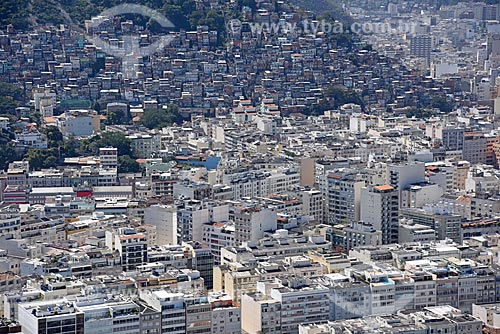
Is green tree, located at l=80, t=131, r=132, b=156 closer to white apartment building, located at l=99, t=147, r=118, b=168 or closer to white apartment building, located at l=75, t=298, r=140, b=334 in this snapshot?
white apartment building, located at l=99, t=147, r=118, b=168

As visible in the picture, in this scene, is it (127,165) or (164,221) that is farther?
(127,165)

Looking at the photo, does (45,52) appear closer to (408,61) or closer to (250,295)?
(408,61)

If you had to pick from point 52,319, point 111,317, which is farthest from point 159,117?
point 52,319

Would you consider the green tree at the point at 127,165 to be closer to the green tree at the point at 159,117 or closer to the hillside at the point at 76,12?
the green tree at the point at 159,117

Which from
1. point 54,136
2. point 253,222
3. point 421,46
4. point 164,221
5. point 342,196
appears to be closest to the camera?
point 253,222

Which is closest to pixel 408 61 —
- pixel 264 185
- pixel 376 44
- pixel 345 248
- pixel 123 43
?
pixel 376 44

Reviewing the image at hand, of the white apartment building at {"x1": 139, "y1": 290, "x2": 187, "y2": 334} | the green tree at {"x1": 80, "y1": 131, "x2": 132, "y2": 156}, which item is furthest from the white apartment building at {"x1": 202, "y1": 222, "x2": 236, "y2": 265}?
the green tree at {"x1": 80, "y1": 131, "x2": 132, "y2": 156}

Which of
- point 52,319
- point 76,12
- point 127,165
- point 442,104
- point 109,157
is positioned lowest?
point 442,104

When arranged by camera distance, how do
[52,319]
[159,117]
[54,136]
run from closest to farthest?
[52,319] → [54,136] → [159,117]

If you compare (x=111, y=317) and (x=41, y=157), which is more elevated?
(x=111, y=317)

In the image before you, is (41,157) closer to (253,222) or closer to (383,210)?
(253,222)
